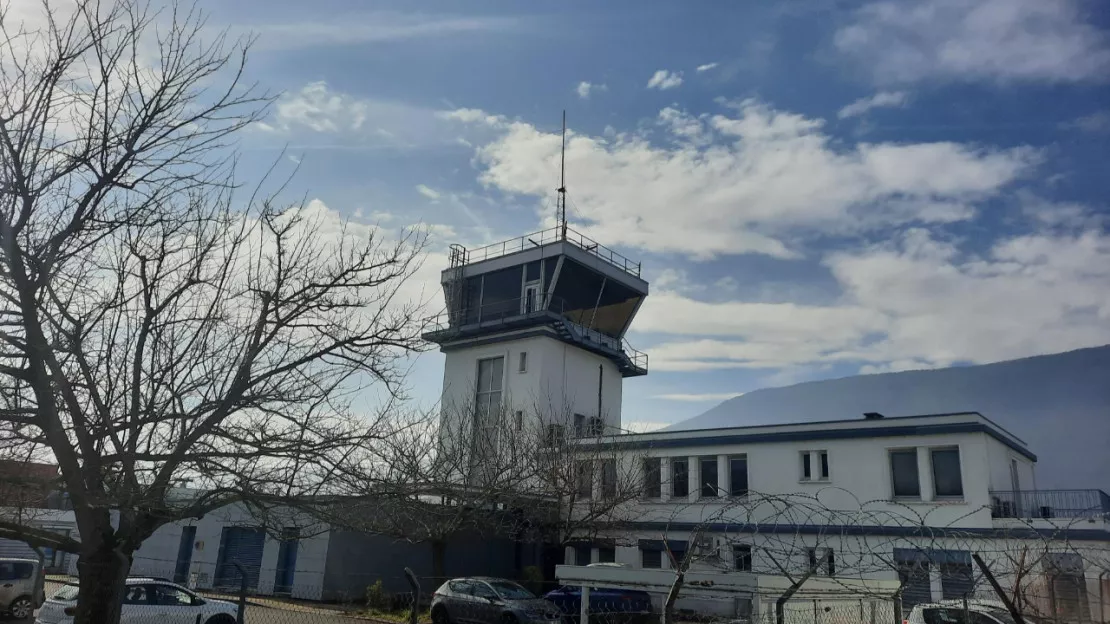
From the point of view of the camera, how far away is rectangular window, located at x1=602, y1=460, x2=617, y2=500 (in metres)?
33.2

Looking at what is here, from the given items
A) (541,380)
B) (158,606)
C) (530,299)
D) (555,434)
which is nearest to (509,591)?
(158,606)

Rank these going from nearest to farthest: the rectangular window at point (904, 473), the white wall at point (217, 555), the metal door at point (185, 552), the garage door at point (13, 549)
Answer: the garage door at point (13, 549) < the rectangular window at point (904, 473) < the white wall at point (217, 555) < the metal door at point (185, 552)

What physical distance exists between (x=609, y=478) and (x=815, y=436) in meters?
9.14

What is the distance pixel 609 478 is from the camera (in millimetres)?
35156

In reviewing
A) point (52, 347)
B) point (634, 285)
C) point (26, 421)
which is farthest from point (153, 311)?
point (634, 285)

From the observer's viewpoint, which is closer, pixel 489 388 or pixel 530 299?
pixel 489 388

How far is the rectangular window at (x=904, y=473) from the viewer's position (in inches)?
1158

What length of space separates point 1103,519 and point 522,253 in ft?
96.4

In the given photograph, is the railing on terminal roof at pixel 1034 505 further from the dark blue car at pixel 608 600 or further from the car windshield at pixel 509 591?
the car windshield at pixel 509 591

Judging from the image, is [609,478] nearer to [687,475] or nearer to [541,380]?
[687,475]

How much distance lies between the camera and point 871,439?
30.5 meters

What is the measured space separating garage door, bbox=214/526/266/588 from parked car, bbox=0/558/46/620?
9904 millimetres

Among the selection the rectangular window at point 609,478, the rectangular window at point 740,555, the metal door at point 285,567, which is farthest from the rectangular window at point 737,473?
the metal door at point 285,567

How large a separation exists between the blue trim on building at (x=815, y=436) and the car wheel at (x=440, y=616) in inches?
509
